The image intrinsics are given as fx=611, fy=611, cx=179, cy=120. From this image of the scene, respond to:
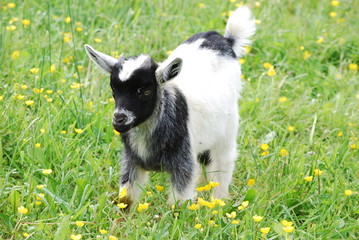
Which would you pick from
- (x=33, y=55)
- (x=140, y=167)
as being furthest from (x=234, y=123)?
(x=33, y=55)

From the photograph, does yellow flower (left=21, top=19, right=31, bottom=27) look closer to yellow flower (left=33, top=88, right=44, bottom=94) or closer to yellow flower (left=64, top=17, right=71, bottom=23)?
yellow flower (left=64, top=17, right=71, bottom=23)

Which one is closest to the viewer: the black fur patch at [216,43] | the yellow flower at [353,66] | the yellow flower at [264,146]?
the black fur patch at [216,43]

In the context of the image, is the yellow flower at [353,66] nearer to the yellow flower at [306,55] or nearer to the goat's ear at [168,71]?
the yellow flower at [306,55]

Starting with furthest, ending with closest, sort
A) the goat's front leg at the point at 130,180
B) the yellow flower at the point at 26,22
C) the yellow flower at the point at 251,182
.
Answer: the yellow flower at the point at 26,22 → the yellow flower at the point at 251,182 → the goat's front leg at the point at 130,180

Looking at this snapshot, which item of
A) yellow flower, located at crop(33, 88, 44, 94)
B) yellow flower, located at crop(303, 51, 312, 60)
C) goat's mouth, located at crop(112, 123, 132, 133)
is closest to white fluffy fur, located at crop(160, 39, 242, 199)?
goat's mouth, located at crop(112, 123, 132, 133)

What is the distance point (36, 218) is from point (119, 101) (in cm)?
92

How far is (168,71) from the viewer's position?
3.79m

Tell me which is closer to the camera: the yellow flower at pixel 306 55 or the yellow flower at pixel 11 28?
the yellow flower at pixel 11 28

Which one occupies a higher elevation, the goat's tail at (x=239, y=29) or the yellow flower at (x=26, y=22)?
the goat's tail at (x=239, y=29)

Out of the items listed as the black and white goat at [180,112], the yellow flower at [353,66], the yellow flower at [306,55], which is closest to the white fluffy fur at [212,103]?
the black and white goat at [180,112]

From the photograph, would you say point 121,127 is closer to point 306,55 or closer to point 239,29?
point 239,29

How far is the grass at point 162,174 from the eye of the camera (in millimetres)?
3805

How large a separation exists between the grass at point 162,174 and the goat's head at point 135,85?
57cm

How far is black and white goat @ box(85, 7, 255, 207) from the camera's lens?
3.71 metres
